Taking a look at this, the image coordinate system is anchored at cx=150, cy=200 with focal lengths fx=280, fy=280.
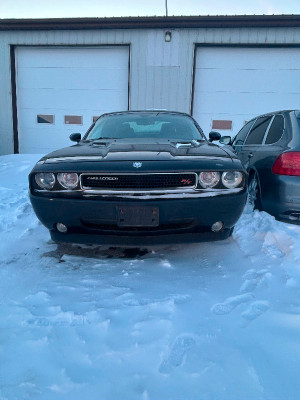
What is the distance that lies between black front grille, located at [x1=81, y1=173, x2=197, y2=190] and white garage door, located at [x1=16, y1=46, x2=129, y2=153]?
7.04 metres

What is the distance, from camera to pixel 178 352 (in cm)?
130

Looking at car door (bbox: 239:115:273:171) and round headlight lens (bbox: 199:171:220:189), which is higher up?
car door (bbox: 239:115:273:171)

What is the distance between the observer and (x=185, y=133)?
125 inches

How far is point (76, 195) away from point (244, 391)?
1.53 m

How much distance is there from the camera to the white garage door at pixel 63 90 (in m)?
8.38

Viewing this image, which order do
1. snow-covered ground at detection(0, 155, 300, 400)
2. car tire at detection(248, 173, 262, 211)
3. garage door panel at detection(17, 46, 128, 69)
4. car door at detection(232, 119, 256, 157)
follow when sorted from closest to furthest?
snow-covered ground at detection(0, 155, 300, 400) < car tire at detection(248, 173, 262, 211) < car door at detection(232, 119, 256, 157) < garage door panel at detection(17, 46, 128, 69)

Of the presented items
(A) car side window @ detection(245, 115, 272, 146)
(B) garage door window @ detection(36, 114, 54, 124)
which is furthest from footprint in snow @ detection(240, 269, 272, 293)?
(B) garage door window @ detection(36, 114, 54, 124)

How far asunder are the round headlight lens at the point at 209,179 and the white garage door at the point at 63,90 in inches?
278

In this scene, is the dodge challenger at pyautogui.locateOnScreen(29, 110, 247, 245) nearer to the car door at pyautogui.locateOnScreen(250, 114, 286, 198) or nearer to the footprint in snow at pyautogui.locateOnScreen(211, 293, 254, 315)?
the footprint in snow at pyautogui.locateOnScreen(211, 293, 254, 315)

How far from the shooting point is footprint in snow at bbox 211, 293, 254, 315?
1593 millimetres

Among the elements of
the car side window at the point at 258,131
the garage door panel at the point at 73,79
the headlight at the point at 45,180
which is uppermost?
the garage door panel at the point at 73,79

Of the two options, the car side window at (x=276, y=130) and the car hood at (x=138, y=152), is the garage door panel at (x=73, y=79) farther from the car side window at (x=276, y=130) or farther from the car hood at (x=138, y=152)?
the car hood at (x=138, y=152)

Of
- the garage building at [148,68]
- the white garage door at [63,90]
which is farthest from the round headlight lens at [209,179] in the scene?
the white garage door at [63,90]

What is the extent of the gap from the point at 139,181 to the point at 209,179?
53 cm
